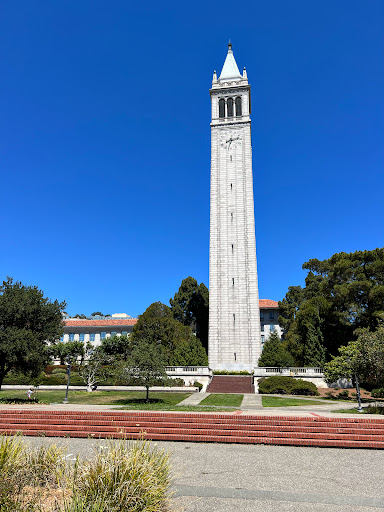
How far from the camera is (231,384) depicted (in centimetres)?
4047

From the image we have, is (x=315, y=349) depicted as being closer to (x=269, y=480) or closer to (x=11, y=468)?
(x=269, y=480)

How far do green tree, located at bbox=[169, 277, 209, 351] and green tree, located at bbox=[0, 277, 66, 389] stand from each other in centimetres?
4066

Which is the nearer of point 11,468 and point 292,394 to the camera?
point 11,468

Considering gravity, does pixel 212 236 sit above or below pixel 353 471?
above

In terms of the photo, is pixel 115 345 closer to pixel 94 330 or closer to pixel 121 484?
pixel 94 330

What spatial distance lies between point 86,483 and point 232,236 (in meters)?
49.2

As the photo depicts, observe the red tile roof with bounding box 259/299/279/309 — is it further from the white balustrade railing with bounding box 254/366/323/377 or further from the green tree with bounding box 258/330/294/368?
the white balustrade railing with bounding box 254/366/323/377

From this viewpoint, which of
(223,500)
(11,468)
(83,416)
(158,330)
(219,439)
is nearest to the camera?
(11,468)

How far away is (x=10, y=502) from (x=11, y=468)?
0.84 meters

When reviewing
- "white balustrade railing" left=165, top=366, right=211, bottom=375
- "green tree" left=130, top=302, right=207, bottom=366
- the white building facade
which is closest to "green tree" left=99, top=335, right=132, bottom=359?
"green tree" left=130, top=302, right=207, bottom=366

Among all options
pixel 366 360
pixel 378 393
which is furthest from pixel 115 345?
pixel 366 360

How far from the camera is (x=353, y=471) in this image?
8977 mm

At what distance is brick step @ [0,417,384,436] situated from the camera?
1242cm

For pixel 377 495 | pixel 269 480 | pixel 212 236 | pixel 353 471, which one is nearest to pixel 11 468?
pixel 269 480
